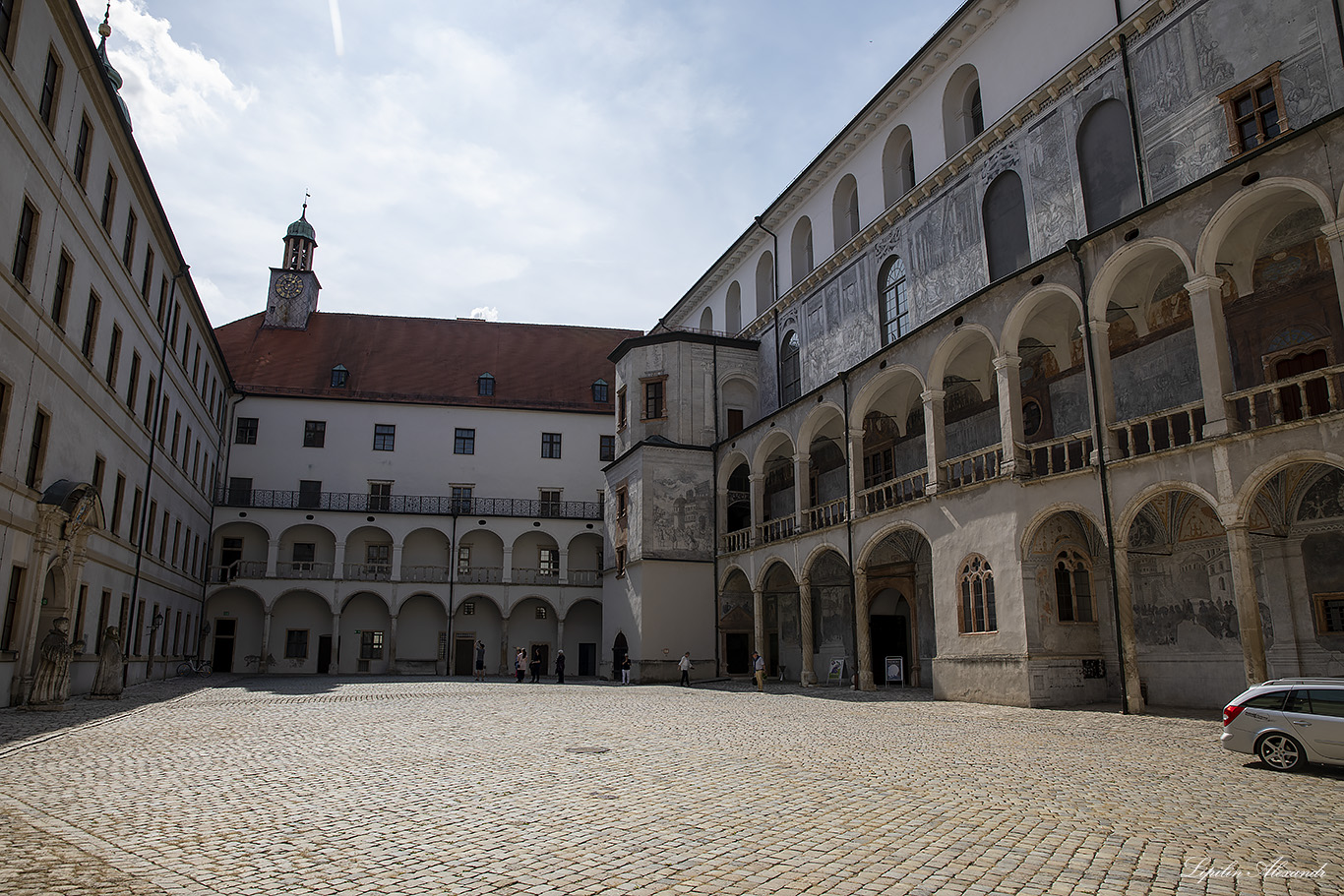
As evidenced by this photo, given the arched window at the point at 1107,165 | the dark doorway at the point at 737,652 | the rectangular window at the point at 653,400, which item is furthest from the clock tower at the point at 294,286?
the arched window at the point at 1107,165

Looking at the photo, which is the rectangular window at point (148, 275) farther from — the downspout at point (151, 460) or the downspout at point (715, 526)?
the downspout at point (715, 526)

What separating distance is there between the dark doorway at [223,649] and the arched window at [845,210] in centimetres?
3201

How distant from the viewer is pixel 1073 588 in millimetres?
→ 18703

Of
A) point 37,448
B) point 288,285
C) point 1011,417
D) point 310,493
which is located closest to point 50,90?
point 37,448

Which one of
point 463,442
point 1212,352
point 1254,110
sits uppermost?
point 463,442

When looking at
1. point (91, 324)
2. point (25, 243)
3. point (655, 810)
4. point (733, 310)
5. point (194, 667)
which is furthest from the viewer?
point (733, 310)

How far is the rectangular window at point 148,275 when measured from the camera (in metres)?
25.4

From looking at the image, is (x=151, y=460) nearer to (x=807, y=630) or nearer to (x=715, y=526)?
(x=715, y=526)

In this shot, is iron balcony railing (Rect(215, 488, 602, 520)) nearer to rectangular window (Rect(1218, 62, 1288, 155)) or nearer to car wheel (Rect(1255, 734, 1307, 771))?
rectangular window (Rect(1218, 62, 1288, 155))

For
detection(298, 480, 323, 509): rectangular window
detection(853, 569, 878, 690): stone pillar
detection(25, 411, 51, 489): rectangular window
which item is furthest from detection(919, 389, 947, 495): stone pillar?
detection(298, 480, 323, 509): rectangular window

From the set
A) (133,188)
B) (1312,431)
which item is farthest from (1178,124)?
(133,188)

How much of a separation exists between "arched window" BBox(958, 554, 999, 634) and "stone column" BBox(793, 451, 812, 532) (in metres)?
7.75

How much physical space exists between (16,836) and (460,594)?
121 ft

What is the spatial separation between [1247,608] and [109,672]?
75.8ft
